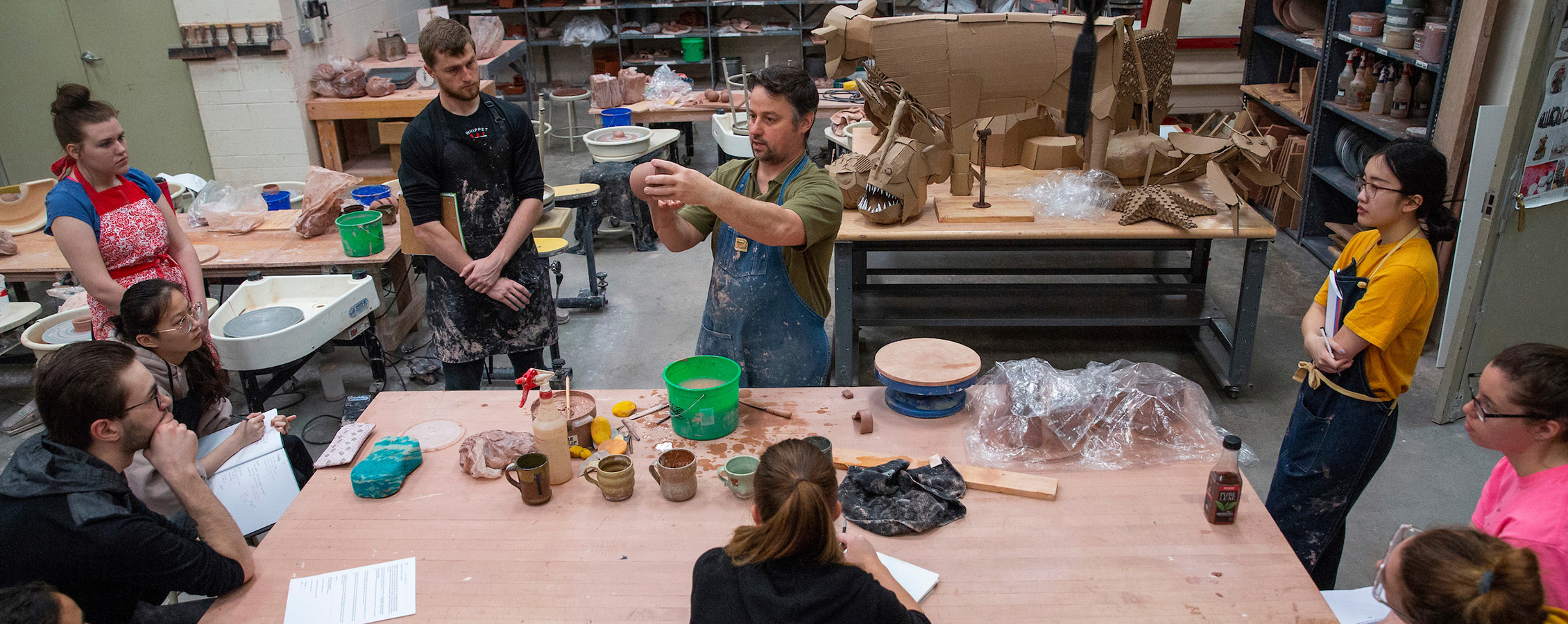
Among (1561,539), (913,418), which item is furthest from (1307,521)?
(913,418)

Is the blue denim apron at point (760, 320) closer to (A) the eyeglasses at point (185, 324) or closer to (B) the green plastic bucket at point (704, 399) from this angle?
(B) the green plastic bucket at point (704, 399)

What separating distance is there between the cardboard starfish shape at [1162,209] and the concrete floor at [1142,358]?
0.86 metres

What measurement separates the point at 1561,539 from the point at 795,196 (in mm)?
1814

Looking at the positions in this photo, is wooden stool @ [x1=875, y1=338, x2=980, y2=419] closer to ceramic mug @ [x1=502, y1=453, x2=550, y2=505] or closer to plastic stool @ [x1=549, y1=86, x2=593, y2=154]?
ceramic mug @ [x1=502, y1=453, x2=550, y2=505]

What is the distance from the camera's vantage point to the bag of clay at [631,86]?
767 cm

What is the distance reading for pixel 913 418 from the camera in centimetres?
270

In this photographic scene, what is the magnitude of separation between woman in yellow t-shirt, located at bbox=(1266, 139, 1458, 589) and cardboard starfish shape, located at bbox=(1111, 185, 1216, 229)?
127 centimetres

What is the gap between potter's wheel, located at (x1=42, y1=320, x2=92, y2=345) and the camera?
12.6 ft

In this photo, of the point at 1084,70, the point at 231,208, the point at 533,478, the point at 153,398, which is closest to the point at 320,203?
the point at 231,208

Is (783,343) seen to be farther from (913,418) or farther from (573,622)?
(573,622)

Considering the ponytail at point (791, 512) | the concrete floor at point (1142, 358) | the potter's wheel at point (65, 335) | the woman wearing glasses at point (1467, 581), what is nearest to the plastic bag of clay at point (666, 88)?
the concrete floor at point (1142, 358)

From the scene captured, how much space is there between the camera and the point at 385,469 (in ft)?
7.89

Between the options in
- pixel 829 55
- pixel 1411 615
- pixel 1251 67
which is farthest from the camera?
pixel 1251 67

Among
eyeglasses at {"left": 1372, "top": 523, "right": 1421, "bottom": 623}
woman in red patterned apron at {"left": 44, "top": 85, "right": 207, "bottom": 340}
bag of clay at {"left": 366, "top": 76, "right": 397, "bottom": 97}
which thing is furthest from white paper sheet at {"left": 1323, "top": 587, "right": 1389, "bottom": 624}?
bag of clay at {"left": 366, "top": 76, "right": 397, "bottom": 97}
